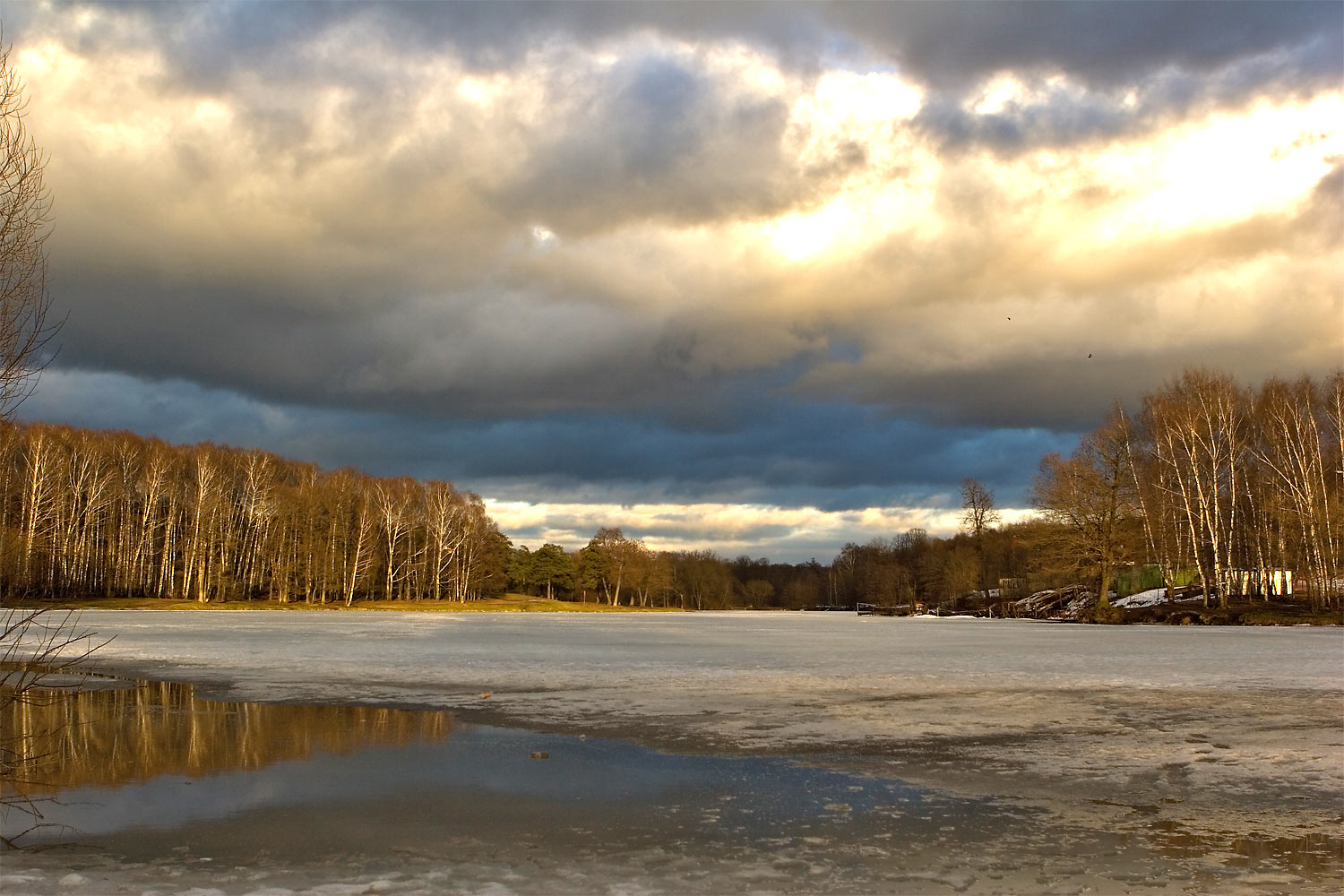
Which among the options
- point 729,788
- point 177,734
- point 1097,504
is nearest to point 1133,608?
point 1097,504

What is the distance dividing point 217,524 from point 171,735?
79.5 meters

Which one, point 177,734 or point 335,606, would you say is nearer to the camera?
point 177,734

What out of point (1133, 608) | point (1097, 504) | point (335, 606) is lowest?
point (335, 606)

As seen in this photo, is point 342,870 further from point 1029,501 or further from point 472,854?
point 1029,501

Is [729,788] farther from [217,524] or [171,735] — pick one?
[217,524]

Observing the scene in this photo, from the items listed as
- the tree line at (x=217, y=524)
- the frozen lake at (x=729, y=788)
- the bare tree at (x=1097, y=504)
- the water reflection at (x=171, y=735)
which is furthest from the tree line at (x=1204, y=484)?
the tree line at (x=217, y=524)

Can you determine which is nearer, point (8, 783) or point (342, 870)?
point (342, 870)

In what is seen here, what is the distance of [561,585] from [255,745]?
412ft

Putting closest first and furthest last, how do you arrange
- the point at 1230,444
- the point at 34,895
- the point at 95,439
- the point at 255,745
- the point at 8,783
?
the point at 34,895 < the point at 8,783 < the point at 255,745 < the point at 1230,444 < the point at 95,439

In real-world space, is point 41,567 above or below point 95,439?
below

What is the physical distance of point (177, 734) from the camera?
12688mm

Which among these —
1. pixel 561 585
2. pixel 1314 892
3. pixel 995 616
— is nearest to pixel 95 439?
pixel 561 585

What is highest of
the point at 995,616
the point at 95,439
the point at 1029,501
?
the point at 95,439

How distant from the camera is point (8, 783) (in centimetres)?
1000
